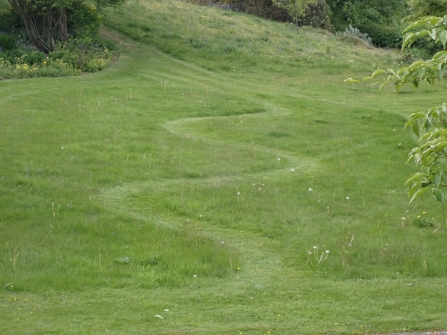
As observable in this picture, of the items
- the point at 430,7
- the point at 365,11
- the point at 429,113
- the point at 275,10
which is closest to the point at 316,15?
the point at 275,10

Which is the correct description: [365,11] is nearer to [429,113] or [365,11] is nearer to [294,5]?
[294,5]

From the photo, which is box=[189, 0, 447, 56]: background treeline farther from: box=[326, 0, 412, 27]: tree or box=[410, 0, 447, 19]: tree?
box=[410, 0, 447, 19]: tree

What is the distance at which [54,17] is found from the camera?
3088 centimetres

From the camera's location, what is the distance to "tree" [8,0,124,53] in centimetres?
2816

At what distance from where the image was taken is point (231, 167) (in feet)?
54.0

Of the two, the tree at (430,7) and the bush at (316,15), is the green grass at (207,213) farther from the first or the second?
the bush at (316,15)

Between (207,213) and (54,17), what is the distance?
21.0 metres

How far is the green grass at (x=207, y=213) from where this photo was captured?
884 centimetres

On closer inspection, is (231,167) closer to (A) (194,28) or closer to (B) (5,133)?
(B) (5,133)

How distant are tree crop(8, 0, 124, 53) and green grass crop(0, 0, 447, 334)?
3263 mm

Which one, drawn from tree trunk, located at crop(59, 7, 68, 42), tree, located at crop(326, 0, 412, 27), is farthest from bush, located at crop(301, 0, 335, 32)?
tree trunk, located at crop(59, 7, 68, 42)

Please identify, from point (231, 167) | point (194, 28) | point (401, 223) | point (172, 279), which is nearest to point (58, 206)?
point (172, 279)

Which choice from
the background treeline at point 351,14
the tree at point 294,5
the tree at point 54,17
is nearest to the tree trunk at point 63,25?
the tree at point 54,17

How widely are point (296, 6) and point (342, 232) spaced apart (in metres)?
34.0
